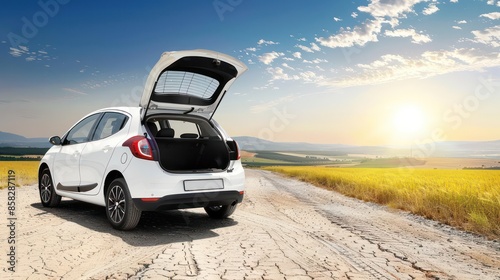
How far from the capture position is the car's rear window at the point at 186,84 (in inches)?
237

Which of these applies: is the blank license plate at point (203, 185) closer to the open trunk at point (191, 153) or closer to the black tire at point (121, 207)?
the open trunk at point (191, 153)

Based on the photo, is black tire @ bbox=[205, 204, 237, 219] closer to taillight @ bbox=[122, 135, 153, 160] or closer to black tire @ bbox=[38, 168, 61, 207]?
taillight @ bbox=[122, 135, 153, 160]

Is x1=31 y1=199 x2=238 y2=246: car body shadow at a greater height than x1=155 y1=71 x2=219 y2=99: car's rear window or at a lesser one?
lesser

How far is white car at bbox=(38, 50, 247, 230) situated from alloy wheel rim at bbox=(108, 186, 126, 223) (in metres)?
0.01

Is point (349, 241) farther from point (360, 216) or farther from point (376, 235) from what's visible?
point (360, 216)

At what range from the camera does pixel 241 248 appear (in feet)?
16.6

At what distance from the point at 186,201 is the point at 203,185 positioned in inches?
14.6

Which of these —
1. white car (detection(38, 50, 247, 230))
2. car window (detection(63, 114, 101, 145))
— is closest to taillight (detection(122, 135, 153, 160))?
white car (detection(38, 50, 247, 230))

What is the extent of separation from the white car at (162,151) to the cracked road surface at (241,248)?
0.48m

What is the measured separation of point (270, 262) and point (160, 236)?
6.39 feet

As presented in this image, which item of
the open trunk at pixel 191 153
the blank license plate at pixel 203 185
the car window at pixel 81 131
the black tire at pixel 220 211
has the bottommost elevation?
the black tire at pixel 220 211

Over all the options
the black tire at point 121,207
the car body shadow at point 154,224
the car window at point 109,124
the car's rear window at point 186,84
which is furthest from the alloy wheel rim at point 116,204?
the car's rear window at point 186,84

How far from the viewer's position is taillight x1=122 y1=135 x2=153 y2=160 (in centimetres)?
561

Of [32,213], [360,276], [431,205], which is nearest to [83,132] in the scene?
[32,213]
